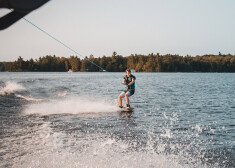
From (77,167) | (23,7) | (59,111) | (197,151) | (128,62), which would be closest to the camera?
(23,7)

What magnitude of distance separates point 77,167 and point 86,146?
1439 millimetres

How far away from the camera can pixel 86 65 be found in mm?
177375

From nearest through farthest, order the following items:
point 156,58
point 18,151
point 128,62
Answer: point 18,151, point 156,58, point 128,62

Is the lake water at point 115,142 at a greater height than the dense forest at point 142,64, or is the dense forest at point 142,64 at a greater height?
the dense forest at point 142,64

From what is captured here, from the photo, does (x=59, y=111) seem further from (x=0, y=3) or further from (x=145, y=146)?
(x=0, y=3)

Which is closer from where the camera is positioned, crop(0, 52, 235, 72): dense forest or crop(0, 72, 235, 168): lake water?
crop(0, 72, 235, 168): lake water

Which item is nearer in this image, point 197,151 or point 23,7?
point 23,7


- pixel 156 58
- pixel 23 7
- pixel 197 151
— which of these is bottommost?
pixel 197 151

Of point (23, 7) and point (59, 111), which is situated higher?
point (23, 7)

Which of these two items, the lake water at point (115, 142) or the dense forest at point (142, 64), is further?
the dense forest at point (142, 64)

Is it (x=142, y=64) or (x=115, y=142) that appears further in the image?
(x=142, y=64)

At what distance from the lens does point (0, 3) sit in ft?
3.72

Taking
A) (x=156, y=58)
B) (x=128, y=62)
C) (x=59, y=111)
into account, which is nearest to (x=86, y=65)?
(x=128, y=62)

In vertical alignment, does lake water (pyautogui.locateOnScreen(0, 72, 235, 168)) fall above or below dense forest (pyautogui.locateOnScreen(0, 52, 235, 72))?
below
